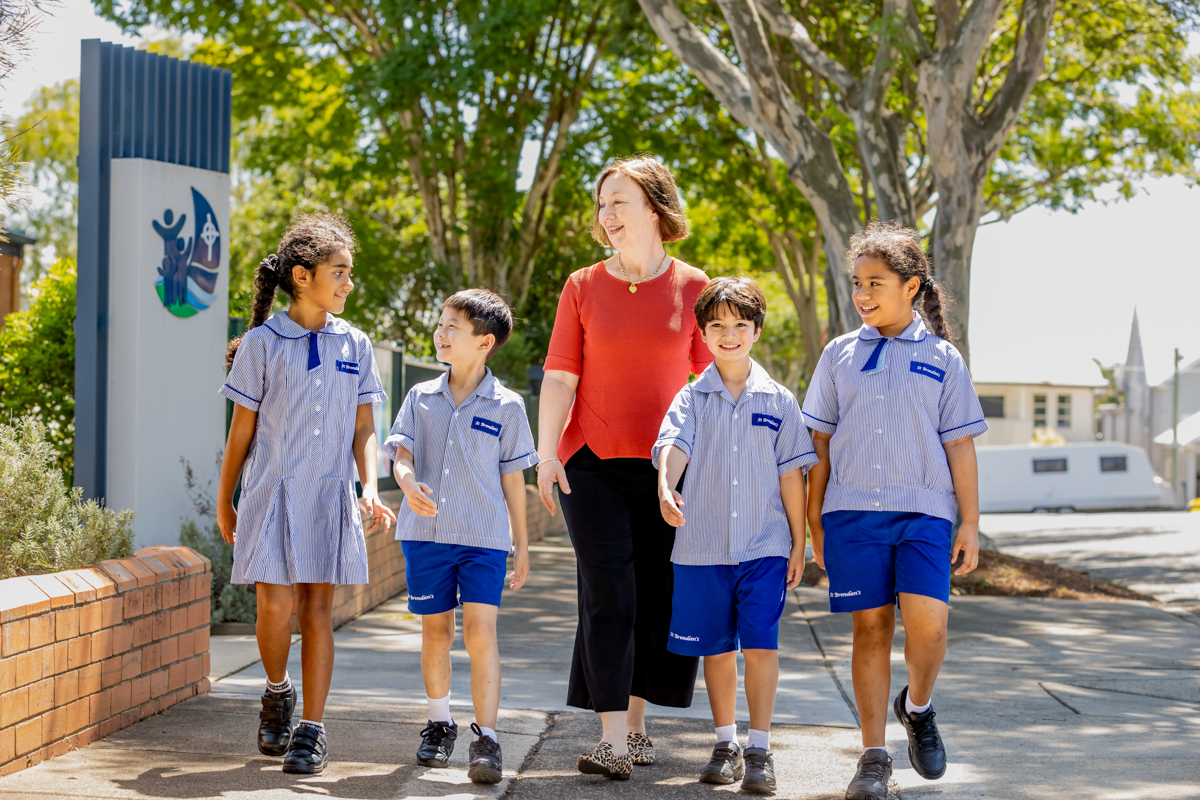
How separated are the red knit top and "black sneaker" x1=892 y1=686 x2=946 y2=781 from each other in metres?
1.24

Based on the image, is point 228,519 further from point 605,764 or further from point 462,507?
point 605,764

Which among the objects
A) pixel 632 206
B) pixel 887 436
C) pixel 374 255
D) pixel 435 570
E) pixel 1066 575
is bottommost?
pixel 1066 575

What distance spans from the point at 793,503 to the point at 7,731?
99.7 inches

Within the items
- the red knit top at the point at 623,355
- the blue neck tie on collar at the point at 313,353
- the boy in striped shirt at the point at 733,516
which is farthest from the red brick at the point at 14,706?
the boy in striped shirt at the point at 733,516

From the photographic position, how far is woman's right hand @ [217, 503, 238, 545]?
402 centimetres

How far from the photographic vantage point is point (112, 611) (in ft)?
13.7

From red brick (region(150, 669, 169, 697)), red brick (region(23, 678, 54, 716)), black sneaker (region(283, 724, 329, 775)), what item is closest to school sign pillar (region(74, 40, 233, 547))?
red brick (region(150, 669, 169, 697))

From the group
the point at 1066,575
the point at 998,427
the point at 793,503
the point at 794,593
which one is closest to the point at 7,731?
the point at 793,503

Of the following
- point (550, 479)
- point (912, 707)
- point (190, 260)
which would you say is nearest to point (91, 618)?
point (550, 479)

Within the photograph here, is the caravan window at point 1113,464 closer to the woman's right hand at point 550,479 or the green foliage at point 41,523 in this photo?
the woman's right hand at point 550,479

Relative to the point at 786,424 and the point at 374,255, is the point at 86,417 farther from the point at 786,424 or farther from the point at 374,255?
the point at 374,255

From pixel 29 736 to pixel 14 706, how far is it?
0.15 metres

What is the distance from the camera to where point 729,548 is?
12.7 feet

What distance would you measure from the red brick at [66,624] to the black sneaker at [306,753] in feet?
2.63
